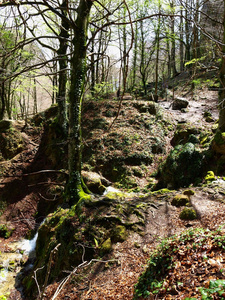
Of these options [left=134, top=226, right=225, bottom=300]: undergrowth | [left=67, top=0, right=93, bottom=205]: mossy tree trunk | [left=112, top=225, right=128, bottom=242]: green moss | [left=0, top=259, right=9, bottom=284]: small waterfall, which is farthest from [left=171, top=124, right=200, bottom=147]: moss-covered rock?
[left=0, top=259, right=9, bottom=284]: small waterfall

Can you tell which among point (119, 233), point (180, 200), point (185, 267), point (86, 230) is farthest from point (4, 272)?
point (185, 267)

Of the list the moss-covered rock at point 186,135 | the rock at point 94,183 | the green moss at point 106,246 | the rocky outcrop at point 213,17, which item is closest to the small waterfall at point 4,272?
the rock at point 94,183

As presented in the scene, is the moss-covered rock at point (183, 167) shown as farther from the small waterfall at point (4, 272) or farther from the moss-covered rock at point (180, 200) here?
the small waterfall at point (4, 272)

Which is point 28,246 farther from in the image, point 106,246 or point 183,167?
point 183,167

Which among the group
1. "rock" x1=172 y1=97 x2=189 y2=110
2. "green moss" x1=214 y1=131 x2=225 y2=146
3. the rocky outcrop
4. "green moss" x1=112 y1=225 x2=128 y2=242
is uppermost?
the rocky outcrop

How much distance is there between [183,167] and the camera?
8.41m

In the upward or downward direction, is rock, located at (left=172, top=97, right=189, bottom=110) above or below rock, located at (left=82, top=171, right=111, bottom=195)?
above

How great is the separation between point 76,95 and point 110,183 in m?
6.67

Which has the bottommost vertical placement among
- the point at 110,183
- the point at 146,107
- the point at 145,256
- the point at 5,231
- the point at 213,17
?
the point at 5,231

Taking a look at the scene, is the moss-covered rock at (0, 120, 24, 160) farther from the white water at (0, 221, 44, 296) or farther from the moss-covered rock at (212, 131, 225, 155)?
the moss-covered rock at (212, 131, 225, 155)

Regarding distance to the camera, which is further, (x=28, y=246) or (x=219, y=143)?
(x=28, y=246)

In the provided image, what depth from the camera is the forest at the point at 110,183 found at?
2.78m

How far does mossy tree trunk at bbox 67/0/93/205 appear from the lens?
3796 millimetres

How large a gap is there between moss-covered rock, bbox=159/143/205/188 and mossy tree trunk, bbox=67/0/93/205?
5.17 m
